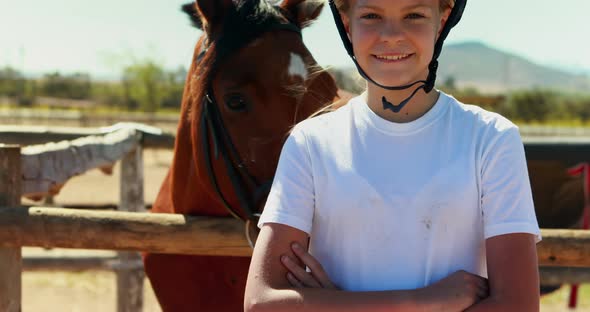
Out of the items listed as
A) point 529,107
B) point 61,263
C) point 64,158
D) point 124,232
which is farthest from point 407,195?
point 529,107

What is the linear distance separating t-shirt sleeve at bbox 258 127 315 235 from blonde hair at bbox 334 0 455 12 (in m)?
0.35

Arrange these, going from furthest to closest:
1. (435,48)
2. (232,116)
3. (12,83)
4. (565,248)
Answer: (12,83) → (232,116) → (565,248) → (435,48)

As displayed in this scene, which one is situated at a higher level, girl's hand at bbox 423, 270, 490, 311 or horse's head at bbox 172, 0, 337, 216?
horse's head at bbox 172, 0, 337, 216

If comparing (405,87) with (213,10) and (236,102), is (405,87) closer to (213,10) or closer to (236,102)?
(236,102)

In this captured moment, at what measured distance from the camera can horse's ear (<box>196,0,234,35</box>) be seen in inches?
107

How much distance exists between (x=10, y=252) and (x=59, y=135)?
201 cm

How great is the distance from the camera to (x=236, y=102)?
252cm

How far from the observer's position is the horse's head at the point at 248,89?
2.45 m

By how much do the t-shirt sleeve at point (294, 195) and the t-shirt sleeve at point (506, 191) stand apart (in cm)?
38

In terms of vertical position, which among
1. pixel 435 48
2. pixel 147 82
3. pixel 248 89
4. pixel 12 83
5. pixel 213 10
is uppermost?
pixel 213 10

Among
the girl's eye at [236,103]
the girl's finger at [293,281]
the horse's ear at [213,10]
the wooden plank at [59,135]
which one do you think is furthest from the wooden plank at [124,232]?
the wooden plank at [59,135]

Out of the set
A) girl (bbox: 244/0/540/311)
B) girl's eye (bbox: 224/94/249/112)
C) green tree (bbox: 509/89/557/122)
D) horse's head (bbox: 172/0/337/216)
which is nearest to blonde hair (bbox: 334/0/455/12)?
girl (bbox: 244/0/540/311)

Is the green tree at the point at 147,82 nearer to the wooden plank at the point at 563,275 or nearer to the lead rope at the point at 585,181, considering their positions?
the lead rope at the point at 585,181

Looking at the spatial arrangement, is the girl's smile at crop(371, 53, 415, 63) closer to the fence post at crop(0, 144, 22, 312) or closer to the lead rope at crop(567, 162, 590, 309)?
the fence post at crop(0, 144, 22, 312)
